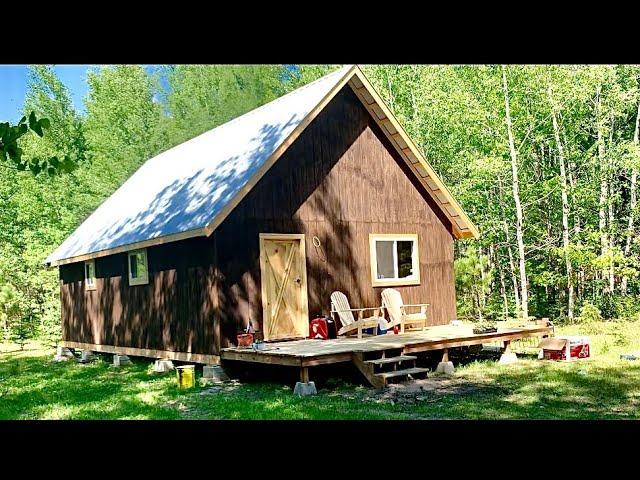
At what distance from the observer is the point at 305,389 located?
8477 millimetres

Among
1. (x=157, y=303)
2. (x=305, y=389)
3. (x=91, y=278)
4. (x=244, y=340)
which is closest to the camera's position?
(x=305, y=389)

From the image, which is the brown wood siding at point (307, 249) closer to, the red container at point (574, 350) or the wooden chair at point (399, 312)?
the wooden chair at point (399, 312)

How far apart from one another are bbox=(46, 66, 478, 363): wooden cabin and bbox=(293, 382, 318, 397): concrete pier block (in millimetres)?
1693

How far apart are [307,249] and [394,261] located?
7.05 ft

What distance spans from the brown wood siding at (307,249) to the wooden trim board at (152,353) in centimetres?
9

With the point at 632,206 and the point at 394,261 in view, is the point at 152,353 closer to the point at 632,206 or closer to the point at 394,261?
the point at 394,261

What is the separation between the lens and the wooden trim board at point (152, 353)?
10.1 m

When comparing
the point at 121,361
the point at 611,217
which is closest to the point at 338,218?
the point at 121,361

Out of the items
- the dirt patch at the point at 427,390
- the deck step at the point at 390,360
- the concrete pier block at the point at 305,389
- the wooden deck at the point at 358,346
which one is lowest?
the dirt patch at the point at 427,390

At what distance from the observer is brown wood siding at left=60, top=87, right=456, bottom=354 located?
397 inches

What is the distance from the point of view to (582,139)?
804 inches

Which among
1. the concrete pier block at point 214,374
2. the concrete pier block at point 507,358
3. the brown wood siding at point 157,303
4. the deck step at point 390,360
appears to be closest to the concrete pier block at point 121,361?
the brown wood siding at point 157,303
